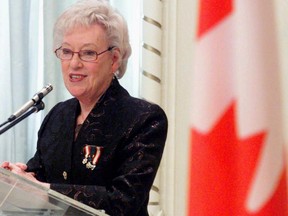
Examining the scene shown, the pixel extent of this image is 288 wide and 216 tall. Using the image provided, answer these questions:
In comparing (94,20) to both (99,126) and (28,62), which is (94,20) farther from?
(28,62)

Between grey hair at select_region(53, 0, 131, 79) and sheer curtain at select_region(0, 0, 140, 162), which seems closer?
grey hair at select_region(53, 0, 131, 79)

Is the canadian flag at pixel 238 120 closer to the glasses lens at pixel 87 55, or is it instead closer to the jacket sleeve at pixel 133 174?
the jacket sleeve at pixel 133 174

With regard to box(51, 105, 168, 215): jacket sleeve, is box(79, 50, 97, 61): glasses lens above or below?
above

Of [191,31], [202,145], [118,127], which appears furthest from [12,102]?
[202,145]

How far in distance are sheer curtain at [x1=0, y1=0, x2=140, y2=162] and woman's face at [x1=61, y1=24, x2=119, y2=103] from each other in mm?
1155

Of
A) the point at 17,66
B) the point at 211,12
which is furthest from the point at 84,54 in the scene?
the point at 17,66

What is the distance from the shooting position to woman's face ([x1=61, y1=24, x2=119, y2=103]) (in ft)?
6.55

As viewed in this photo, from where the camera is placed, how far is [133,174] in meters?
1.86

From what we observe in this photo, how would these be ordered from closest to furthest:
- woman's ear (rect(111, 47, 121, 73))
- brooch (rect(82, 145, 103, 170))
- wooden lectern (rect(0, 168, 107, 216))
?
wooden lectern (rect(0, 168, 107, 216)) < brooch (rect(82, 145, 103, 170)) < woman's ear (rect(111, 47, 121, 73))

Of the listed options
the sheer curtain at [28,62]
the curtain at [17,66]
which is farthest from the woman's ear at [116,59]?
the curtain at [17,66]

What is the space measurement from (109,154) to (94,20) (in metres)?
0.41

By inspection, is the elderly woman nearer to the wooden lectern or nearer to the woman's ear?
the woman's ear

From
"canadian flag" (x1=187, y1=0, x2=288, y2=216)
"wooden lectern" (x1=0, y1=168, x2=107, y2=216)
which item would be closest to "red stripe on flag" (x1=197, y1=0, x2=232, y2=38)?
"canadian flag" (x1=187, y1=0, x2=288, y2=216)

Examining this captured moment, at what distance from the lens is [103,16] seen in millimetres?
2018
